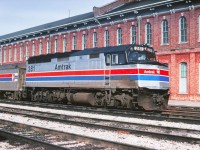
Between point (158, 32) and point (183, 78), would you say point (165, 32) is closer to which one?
point (158, 32)

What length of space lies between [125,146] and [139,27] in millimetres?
28805

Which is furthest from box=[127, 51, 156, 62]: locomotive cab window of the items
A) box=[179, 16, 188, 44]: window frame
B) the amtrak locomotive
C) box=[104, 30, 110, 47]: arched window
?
box=[104, 30, 110, 47]: arched window

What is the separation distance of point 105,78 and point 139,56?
227 centimetres

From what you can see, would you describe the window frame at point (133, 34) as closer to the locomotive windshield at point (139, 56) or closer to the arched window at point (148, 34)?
the arched window at point (148, 34)

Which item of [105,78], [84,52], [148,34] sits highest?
[148,34]

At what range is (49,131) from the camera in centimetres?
1116

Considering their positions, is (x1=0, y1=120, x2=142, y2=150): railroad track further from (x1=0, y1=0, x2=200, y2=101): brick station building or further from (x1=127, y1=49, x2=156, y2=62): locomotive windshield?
(x1=0, y1=0, x2=200, y2=101): brick station building

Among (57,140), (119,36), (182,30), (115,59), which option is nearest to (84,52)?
(115,59)

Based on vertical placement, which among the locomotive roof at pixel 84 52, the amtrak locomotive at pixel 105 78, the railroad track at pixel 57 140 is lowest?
the railroad track at pixel 57 140

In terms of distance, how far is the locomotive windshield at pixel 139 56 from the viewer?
1861cm

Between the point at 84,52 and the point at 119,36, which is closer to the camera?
the point at 84,52

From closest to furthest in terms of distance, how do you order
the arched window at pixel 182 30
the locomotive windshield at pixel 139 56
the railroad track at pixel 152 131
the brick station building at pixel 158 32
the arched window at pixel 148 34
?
1. the railroad track at pixel 152 131
2. the locomotive windshield at pixel 139 56
3. the brick station building at pixel 158 32
4. the arched window at pixel 182 30
5. the arched window at pixel 148 34

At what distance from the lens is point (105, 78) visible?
19.7 m

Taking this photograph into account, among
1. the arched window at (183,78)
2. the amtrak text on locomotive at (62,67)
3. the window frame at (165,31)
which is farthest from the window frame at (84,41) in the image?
the amtrak text on locomotive at (62,67)
